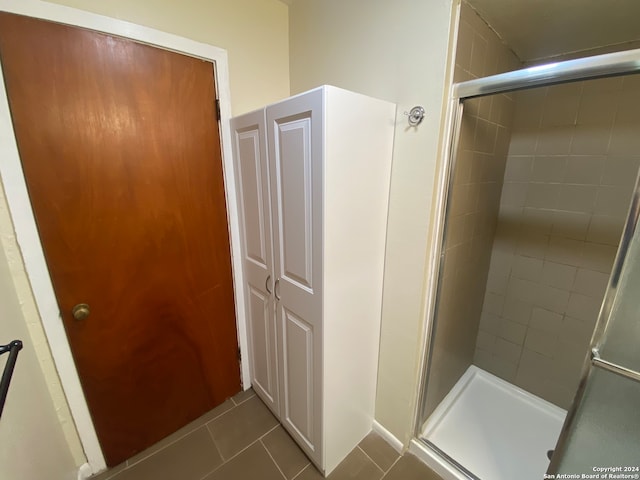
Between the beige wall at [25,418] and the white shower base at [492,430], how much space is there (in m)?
1.61

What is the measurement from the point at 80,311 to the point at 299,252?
3.24 feet

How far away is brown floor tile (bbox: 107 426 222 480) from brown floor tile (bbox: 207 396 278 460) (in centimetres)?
5

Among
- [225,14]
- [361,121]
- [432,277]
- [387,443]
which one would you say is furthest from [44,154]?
[387,443]

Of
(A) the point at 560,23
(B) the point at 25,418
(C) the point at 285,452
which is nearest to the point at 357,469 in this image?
(C) the point at 285,452

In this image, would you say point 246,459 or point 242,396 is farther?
point 242,396

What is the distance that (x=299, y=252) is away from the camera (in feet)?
3.67

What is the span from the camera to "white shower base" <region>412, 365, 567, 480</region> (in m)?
1.35

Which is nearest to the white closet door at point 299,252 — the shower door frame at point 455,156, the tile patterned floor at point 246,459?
the tile patterned floor at point 246,459

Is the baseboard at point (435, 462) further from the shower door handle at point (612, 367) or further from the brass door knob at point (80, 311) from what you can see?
the brass door knob at point (80, 311)

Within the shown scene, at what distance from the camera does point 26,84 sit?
36.7 inches

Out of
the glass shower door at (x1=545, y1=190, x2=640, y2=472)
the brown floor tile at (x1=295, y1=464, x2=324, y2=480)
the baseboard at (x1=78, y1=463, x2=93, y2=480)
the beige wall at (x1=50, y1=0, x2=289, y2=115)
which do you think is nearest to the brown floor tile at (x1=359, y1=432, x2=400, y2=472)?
the brown floor tile at (x1=295, y1=464, x2=324, y2=480)

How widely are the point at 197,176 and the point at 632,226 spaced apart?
5.40 ft

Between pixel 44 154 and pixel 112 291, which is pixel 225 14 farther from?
pixel 112 291

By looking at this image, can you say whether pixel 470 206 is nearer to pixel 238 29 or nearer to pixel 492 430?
pixel 492 430
